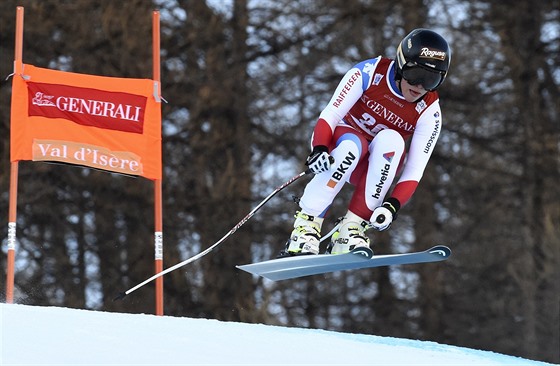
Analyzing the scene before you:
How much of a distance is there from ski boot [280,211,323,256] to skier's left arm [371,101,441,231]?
377 mm

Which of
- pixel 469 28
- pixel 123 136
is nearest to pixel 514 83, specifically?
pixel 469 28

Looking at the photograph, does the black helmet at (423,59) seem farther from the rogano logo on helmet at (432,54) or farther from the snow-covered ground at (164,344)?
the snow-covered ground at (164,344)

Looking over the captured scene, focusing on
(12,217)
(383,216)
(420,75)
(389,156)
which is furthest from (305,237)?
(12,217)

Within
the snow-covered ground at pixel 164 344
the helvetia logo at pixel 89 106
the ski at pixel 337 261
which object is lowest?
the snow-covered ground at pixel 164 344

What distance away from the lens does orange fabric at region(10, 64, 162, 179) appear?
8.84m

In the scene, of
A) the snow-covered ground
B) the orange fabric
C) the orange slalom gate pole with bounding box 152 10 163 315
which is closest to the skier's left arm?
the snow-covered ground

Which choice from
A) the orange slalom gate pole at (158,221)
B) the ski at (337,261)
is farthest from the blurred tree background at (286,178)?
the ski at (337,261)

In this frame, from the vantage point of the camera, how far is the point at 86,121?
895 cm

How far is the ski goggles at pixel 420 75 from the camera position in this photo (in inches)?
284

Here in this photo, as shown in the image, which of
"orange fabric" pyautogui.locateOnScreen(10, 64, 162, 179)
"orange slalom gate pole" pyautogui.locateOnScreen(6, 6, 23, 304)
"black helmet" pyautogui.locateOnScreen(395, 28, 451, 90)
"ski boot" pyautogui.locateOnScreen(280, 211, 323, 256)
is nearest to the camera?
"black helmet" pyautogui.locateOnScreen(395, 28, 451, 90)

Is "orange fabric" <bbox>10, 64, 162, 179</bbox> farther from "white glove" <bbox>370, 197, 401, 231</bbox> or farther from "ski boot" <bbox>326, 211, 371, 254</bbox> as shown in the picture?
"white glove" <bbox>370, 197, 401, 231</bbox>

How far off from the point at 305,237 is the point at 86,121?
2228mm

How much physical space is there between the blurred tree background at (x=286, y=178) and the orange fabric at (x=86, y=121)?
6.86m

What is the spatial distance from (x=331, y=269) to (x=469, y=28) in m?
9.75
